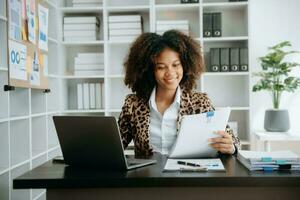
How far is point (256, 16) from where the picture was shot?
376 cm

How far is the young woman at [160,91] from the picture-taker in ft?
6.32

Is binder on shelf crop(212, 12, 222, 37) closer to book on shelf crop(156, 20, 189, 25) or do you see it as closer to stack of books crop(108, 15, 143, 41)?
book on shelf crop(156, 20, 189, 25)

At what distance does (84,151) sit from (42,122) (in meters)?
1.86

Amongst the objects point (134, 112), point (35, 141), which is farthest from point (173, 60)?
point (35, 141)

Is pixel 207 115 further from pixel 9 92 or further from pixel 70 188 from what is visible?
pixel 9 92

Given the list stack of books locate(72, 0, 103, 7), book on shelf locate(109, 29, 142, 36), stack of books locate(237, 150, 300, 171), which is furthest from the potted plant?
stack of books locate(237, 150, 300, 171)

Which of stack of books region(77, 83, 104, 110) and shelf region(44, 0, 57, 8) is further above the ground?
shelf region(44, 0, 57, 8)

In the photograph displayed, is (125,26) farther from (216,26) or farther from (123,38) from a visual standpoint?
(216,26)

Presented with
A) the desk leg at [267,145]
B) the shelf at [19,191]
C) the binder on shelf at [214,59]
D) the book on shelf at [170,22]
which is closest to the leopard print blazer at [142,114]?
the shelf at [19,191]

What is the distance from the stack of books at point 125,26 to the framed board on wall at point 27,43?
0.70 m

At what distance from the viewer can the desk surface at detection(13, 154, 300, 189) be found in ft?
3.88

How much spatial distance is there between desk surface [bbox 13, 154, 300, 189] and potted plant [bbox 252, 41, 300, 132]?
7.10 feet

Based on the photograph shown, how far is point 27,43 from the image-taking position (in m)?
2.64

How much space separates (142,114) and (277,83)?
1.80 m
